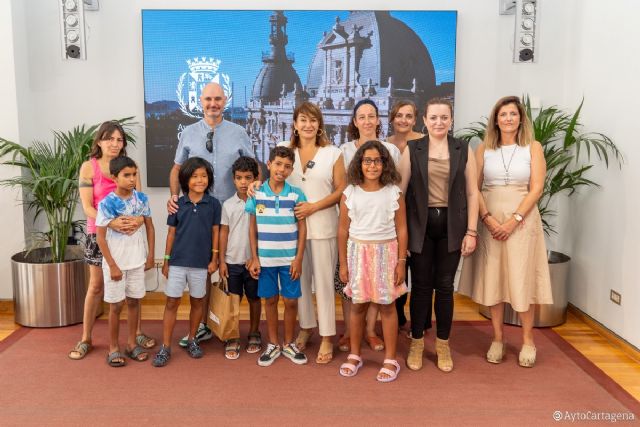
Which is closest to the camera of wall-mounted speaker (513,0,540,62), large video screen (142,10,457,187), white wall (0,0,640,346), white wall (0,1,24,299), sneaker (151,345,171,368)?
sneaker (151,345,171,368)

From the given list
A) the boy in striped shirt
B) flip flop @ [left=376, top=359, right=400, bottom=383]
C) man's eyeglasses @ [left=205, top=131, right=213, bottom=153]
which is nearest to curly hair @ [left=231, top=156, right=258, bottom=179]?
the boy in striped shirt

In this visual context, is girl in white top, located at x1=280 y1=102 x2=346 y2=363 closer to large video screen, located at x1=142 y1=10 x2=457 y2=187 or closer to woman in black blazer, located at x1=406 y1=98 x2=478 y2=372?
woman in black blazer, located at x1=406 y1=98 x2=478 y2=372

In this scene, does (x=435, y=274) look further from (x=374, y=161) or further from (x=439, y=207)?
(x=374, y=161)

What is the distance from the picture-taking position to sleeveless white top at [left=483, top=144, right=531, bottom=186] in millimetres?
3084

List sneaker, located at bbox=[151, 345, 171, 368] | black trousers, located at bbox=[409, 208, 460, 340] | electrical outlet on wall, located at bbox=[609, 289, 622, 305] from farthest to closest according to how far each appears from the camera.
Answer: electrical outlet on wall, located at bbox=[609, 289, 622, 305] < sneaker, located at bbox=[151, 345, 171, 368] < black trousers, located at bbox=[409, 208, 460, 340]

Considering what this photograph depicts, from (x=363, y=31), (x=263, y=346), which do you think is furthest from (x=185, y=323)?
(x=363, y=31)

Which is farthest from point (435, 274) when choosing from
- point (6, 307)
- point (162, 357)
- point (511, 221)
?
point (6, 307)

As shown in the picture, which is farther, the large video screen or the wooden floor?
the large video screen

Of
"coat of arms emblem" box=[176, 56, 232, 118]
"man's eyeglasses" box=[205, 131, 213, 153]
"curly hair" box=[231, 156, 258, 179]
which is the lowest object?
"curly hair" box=[231, 156, 258, 179]

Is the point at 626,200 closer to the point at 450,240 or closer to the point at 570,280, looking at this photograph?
the point at 570,280

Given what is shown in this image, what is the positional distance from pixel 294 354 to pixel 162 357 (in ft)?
2.42

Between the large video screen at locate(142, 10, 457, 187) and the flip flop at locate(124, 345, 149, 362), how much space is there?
1661 millimetres

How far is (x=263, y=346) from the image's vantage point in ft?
11.2

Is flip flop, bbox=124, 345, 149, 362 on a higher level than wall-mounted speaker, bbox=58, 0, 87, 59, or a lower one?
A: lower
